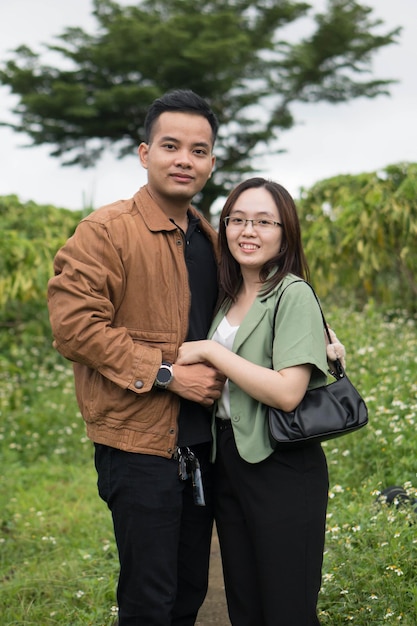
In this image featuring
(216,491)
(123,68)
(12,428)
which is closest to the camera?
(216,491)

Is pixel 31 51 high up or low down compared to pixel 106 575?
up

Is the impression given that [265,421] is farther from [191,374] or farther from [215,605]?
[215,605]

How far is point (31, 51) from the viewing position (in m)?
23.8

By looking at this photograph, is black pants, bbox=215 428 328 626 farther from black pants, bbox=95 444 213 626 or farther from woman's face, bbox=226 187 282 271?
woman's face, bbox=226 187 282 271

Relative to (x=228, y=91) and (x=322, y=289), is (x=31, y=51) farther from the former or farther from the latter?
(x=322, y=289)

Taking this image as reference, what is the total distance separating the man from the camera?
2379 mm

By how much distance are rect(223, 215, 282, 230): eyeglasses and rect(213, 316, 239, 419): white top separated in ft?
1.05

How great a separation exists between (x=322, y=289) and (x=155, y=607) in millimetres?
6399

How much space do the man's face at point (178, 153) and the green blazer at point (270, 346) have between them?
469 millimetres

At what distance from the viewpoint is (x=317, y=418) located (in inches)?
90.1

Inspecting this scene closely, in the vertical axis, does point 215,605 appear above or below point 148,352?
below

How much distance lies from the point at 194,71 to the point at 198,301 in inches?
822

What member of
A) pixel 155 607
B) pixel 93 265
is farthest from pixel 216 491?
pixel 93 265

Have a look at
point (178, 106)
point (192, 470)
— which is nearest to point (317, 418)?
point (192, 470)
